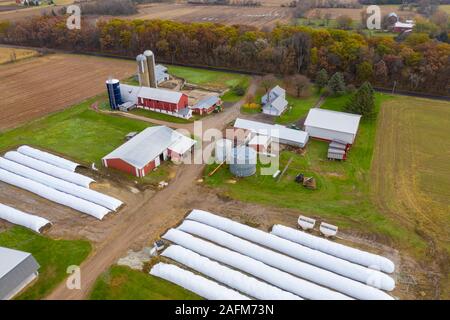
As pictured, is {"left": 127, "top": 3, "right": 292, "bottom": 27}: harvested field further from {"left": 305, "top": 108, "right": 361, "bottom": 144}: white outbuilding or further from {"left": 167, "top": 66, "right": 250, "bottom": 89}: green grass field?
{"left": 305, "top": 108, "right": 361, "bottom": 144}: white outbuilding

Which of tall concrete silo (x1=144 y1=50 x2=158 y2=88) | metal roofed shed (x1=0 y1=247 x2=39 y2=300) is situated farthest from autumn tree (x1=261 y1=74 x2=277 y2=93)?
metal roofed shed (x1=0 y1=247 x2=39 y2=300)

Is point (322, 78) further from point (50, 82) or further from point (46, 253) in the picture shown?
point (50, 82)

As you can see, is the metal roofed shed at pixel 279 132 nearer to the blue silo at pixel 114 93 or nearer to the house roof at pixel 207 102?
the house roof at pixel 207 102

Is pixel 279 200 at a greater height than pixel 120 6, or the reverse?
pixel 120 6

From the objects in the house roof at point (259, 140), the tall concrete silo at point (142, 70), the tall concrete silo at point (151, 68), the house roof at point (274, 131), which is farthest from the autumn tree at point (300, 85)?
the tall concrete silo at point (142, 70)

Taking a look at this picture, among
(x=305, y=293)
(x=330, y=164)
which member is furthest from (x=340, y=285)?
(x=330, y=164)

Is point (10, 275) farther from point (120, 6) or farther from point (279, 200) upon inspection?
point (120, 6)

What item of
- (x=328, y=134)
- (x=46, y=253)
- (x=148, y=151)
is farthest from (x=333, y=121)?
(x=46, y=253)

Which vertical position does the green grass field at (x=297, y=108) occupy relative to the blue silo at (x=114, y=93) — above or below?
below
